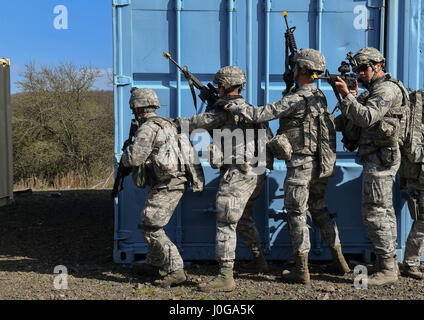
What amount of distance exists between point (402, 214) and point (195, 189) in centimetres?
213

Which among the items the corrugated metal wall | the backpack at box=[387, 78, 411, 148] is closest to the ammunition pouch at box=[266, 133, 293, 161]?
the backpack at box=[387, 78, 411, 148]

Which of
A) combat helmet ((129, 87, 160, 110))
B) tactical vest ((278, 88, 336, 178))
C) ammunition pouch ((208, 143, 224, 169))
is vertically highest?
combat helmet ((129, 87, 160, 110))

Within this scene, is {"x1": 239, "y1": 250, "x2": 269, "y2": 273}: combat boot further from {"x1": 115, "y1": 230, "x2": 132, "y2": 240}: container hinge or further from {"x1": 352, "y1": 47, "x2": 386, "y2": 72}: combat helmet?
{"x1": 352, "y1": 47, "x2": 386, "y2": 72}: combat helmet

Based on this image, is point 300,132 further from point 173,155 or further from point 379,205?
point 173,155

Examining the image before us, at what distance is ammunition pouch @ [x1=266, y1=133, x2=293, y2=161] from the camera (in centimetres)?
367

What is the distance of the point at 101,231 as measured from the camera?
6.06 m

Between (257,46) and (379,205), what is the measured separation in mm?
1901

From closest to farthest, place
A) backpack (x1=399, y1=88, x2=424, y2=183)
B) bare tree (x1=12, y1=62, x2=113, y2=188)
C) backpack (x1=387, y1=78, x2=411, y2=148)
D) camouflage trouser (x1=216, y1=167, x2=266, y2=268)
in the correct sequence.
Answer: camouflage trouser (x1=216, y1=167, x2=266, y2=268) → backpack (x1=387, y1=78, x2=411, y2=148) → backpack (x1=399, y1=88, x2=424, y2=183) → bare tree (x1=12, y1=62, x2=113, y2=188)

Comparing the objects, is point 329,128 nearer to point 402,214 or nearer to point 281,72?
point 281,72

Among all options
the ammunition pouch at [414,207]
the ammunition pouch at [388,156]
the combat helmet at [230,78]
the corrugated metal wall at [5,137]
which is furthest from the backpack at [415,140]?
the corrugated metal wall at [5,137]

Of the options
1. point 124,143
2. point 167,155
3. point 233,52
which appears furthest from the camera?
point 233,52

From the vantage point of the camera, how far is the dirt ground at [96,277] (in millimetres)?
3588

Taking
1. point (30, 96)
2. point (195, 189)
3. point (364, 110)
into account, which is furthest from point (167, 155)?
point (30, 96)

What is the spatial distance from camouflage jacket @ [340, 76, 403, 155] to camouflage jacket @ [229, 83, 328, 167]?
306 mm
